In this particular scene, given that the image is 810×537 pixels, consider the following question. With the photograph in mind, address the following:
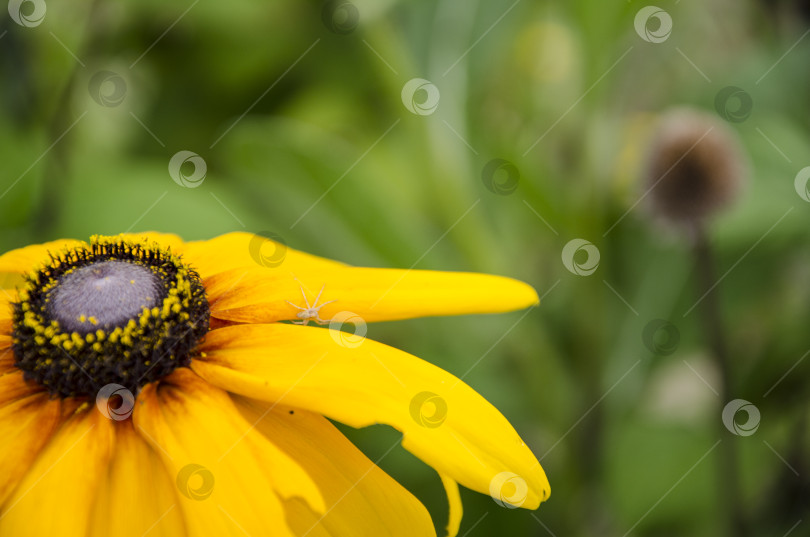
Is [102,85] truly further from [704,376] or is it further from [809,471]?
[809,471]

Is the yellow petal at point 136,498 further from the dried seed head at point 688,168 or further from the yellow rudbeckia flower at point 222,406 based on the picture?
the dried seed head at point 688,168

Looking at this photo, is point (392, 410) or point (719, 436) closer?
point (392, 410)

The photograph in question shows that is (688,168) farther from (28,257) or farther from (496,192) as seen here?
(28,257)

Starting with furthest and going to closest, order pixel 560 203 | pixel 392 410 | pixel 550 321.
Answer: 1. pixel 550 321
2. pixel 560 203
3. pixel 392 410

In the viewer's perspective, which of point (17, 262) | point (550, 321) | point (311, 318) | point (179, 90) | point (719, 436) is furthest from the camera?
point (179, 90)

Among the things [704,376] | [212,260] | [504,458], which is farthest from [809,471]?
[212,260]

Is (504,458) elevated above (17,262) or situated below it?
above

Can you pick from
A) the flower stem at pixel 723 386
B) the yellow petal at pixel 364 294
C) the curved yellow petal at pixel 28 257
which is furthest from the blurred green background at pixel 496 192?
the yellow petal at pixel 364 294

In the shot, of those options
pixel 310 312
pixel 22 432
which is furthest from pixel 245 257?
pixel 22 432
